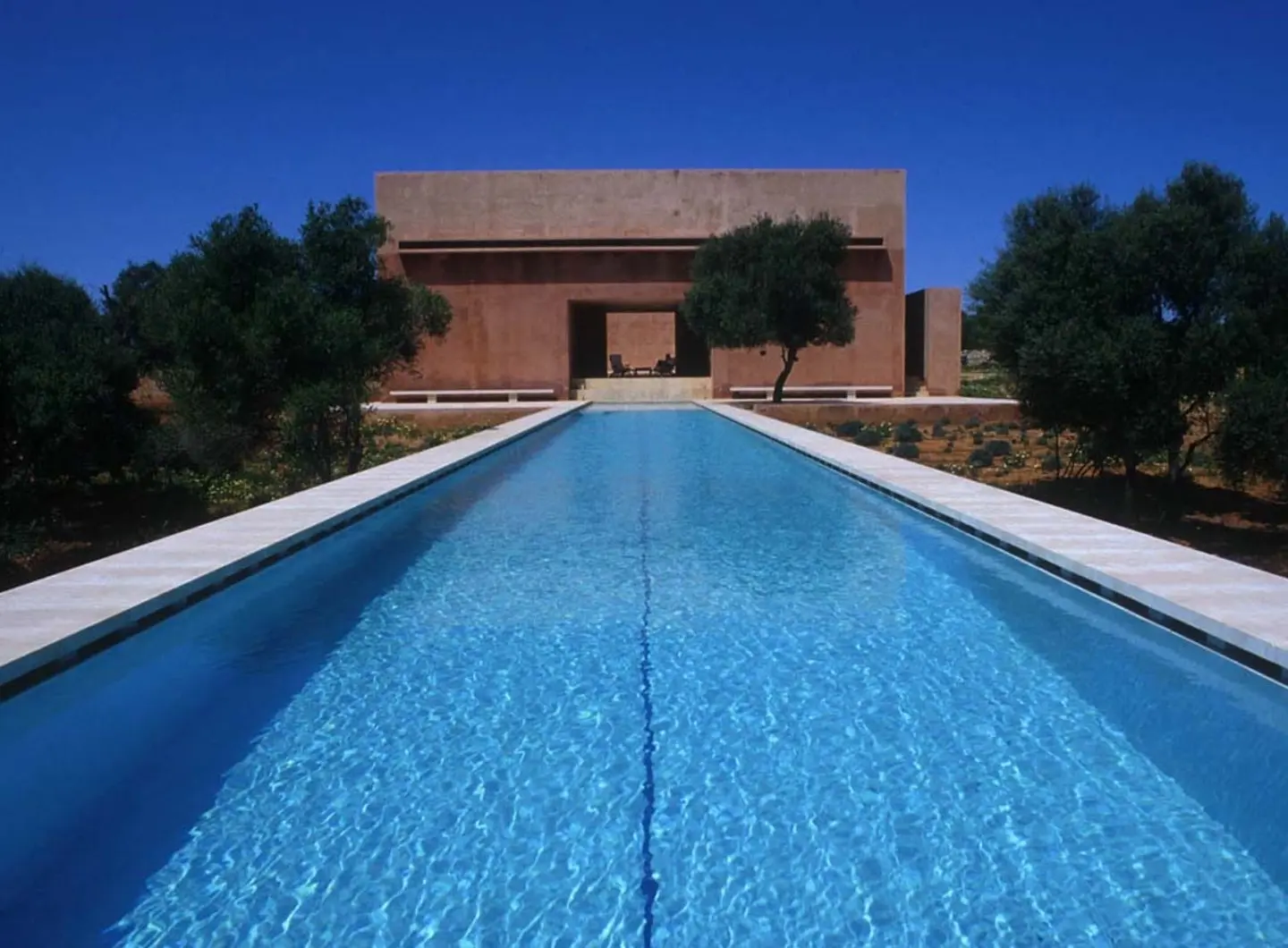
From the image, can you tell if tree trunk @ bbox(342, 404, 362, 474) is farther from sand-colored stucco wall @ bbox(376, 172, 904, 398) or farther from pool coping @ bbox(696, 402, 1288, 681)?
sand-colored stucco wall @ bbox(376, 172, 904, 398)

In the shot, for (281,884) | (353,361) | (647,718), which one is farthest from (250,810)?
(353,361)

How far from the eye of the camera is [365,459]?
49.7ft

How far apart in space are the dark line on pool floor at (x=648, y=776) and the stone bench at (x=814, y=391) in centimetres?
2147

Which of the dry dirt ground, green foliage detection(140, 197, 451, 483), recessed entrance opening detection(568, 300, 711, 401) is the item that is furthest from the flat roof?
green foliage detection(140, 197, 451, 483)

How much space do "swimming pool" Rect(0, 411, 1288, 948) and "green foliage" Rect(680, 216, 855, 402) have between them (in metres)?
15.9

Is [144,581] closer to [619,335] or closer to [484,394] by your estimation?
[484,394]

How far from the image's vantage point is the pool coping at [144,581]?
12.9 feet

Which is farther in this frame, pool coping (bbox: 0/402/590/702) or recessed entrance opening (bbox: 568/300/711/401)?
recessed entrance opening (bbox: 568/300/711/401)

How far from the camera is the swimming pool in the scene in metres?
2.62

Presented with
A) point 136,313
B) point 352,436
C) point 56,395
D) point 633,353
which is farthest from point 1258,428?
point 633,353

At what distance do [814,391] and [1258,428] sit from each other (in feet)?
58.3

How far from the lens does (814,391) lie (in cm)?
2691

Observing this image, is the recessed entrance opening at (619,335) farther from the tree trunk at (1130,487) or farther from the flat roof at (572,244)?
the tree trunk at (1130,487)

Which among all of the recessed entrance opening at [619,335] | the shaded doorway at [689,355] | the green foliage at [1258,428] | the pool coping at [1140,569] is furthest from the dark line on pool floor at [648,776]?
the shaded doorway at [689,355]
